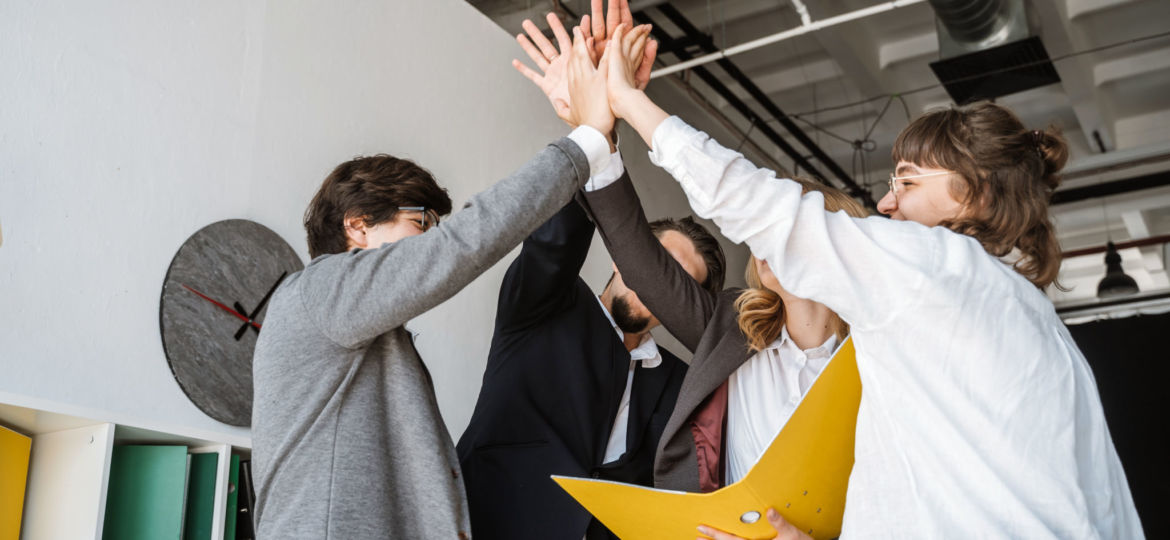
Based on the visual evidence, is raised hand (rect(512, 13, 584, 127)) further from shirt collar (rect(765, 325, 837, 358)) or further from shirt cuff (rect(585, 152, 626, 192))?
shirt collar (rect(765, 325, 837, 358))

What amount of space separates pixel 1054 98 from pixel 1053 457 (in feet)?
22.3

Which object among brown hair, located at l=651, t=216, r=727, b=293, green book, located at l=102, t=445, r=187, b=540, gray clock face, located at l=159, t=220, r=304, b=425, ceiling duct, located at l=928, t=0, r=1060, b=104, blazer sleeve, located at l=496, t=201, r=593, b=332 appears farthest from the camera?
ceiling duct, located at l=928, t=0, r=1060, b=104

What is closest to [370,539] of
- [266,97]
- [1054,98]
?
[266,97]

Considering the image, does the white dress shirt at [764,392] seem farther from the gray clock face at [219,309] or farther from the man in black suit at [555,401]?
the gray clock face at [219,309]

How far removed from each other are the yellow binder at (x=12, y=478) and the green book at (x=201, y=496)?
10.6 inches

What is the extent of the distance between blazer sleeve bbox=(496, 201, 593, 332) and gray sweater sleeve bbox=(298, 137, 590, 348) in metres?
0.50

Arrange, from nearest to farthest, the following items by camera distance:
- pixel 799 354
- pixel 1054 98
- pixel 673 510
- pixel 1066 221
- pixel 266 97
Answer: pixel 673 510
pixel 799 354
pixel 266 97
pixel 1054 98
pixel 1066 221

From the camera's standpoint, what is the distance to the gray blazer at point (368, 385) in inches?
50.9

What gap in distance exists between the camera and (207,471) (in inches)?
71.3

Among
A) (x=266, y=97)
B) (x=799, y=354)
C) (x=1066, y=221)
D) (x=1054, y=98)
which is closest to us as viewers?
(x=799, y=354)

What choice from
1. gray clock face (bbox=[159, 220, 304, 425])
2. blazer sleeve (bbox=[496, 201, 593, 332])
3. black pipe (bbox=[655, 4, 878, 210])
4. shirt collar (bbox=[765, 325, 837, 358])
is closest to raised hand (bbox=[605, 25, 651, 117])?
blazer sleeve (bbox=[496, 201, 593, 332])

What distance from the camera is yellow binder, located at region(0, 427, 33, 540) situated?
1566 millimetres

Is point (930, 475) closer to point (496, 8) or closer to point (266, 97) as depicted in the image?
point (266, 97)

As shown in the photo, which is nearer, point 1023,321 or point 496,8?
point 1023,321
